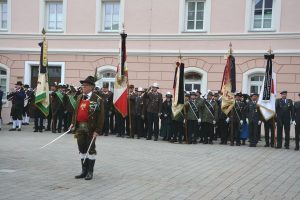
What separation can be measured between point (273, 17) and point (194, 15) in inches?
140

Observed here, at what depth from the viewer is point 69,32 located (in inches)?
845

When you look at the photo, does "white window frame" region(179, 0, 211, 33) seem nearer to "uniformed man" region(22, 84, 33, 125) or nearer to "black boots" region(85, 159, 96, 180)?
"uniformed man" region(22, 84, 33, 125)

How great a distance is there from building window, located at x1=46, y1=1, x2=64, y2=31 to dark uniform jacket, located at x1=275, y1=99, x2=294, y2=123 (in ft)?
39.2

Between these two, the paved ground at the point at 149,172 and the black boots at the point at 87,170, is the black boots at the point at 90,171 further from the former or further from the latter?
the paved ground at the point at 149,172

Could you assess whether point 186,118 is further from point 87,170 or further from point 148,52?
point 87,170

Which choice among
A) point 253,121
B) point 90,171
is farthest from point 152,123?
point 90,171

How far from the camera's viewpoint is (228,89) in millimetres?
15391

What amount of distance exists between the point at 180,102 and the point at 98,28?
7.79 metres

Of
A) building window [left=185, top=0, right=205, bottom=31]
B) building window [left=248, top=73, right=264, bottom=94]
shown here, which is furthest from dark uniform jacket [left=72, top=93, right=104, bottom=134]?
building window [left=185, top=0, right=205, bottom=31]

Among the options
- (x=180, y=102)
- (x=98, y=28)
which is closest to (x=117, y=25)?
(x=98, y=28)

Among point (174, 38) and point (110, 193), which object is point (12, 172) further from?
point (174, 38)

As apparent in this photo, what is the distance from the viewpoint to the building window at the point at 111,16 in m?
21.1

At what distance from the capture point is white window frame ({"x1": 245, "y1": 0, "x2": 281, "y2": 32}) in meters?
18.5

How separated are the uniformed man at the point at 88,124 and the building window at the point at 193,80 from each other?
38.6 feet
